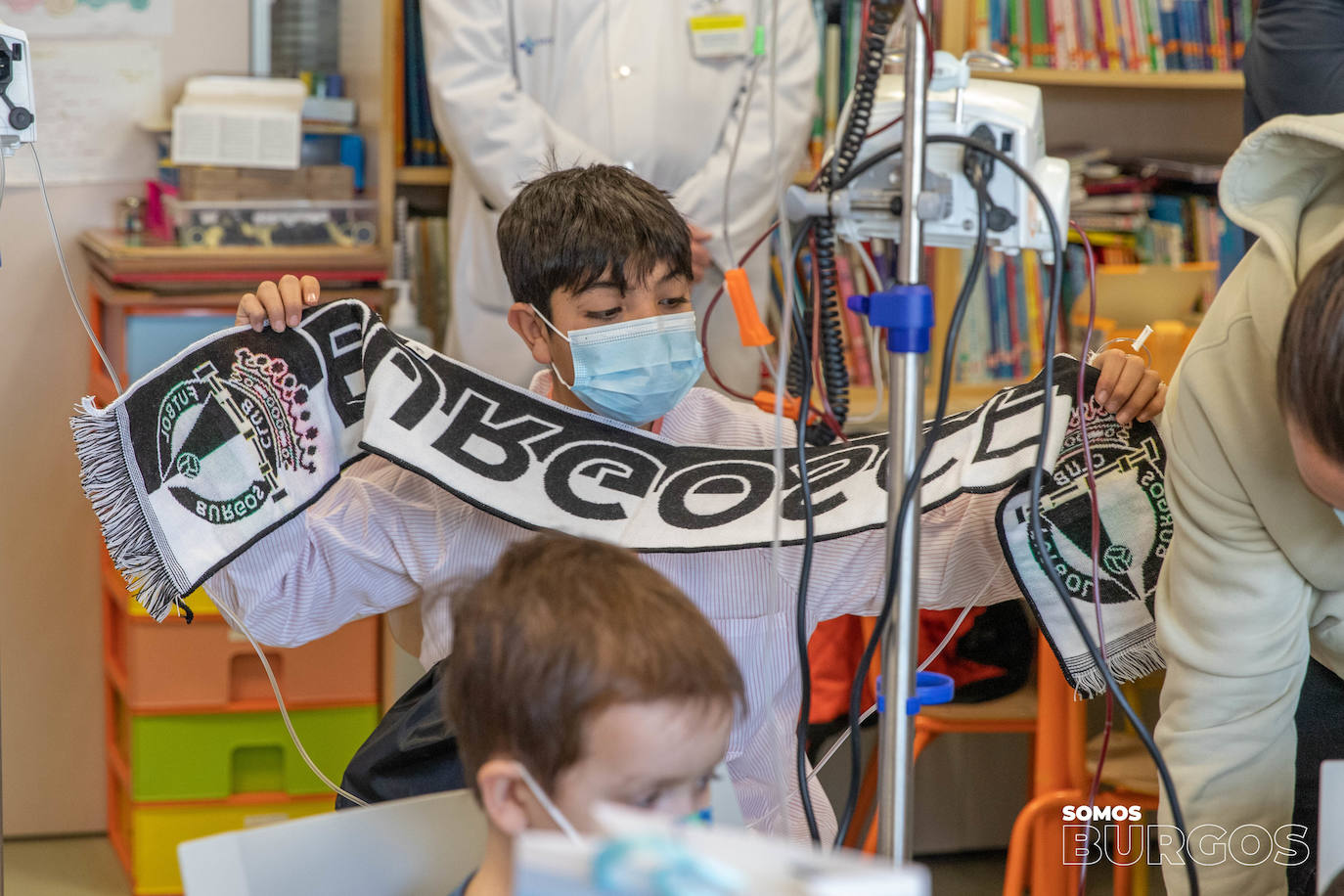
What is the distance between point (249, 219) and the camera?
2348mm

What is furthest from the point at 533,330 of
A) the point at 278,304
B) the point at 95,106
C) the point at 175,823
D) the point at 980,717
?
the point at 95,106

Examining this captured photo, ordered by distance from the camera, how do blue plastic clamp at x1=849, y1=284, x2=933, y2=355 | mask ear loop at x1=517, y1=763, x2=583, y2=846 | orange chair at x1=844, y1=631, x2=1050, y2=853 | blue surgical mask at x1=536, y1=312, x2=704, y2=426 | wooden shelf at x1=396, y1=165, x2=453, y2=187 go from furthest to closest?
wooden shelf at x1=396, y1=165, x2=453, y2=187, orange chair at x1=844, y1=631, x2=1050, y2=853, blue surgical mask at x1=536, y1=312, x2=704, y2=426, blue plastic clamp at x1=849, y1=284, x2=933, y2=355, mask ear loop at x1=517, y1=763, x2=583, y2=846

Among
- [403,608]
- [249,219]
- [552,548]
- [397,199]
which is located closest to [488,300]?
[397,199]

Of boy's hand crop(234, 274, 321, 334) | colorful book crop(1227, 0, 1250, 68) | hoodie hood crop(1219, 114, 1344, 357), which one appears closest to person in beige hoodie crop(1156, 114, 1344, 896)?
hoodie hood crop(1219, 114, 1344, 357)

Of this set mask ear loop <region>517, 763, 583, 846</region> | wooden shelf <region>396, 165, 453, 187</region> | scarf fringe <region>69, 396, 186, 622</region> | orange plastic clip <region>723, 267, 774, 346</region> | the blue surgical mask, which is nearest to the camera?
mask ear loop <region>517, 763, 583, 846</region>

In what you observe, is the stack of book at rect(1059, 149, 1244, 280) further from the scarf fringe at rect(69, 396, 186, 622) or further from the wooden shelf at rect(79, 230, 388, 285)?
the scarf fringe at rect(69, 396, 186, 622)

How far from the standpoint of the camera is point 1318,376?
3.13 feet

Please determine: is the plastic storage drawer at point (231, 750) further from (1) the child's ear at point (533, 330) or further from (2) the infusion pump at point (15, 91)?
(2) the infusion pump at point (15, 91)

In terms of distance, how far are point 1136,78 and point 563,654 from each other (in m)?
2.12

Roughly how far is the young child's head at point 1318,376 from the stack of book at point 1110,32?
1716 mm

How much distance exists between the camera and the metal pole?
0.96 meters

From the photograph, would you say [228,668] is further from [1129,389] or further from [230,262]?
[1129,389]

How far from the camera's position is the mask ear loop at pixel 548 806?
0.84 m

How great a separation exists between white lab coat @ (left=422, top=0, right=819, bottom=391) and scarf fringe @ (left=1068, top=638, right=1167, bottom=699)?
1159mm
